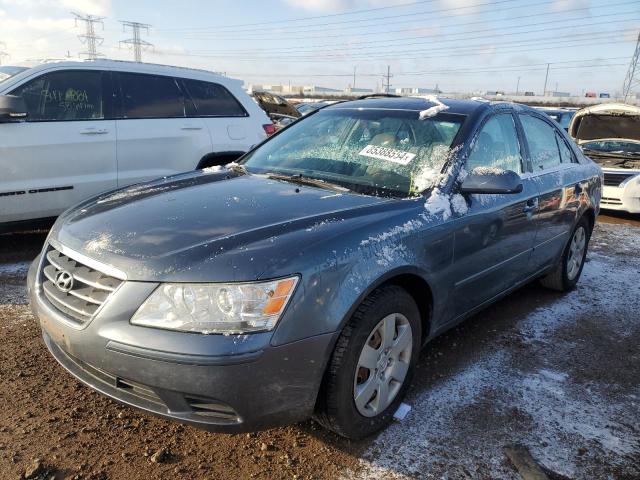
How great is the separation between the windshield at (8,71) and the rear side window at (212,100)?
62.0 inches

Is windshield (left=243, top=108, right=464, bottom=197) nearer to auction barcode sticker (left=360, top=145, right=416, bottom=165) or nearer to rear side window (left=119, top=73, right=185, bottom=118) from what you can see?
auction barcode sticker (left=360, top=145, right=416, bottom=165)

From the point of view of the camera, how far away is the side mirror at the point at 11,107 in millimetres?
4441

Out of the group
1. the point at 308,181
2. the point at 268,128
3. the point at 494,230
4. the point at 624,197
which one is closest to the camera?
the point at 308,181

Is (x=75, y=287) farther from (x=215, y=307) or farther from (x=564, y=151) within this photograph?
(x=564, y=151)

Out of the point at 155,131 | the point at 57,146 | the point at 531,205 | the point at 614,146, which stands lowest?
the point at 614,146

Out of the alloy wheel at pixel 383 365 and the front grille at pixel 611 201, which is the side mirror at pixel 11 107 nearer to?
the alloy wheel at pixel 383 365

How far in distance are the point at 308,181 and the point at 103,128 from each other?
2.92 meters

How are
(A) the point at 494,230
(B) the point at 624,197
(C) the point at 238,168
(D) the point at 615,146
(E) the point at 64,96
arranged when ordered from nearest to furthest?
(A) the point at 494,230, (C) the point at 238,168, (E) the point at 64,96, (B) the point at 624,197, (D) the point at 615,146

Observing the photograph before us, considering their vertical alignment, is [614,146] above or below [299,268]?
below

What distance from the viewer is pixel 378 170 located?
3.21 metres

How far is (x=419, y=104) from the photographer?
12.1 ft

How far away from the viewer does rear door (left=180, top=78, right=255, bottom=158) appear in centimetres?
600

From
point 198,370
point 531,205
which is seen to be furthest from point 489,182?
point 198,370

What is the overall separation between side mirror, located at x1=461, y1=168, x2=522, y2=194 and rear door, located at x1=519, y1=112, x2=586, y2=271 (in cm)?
96
